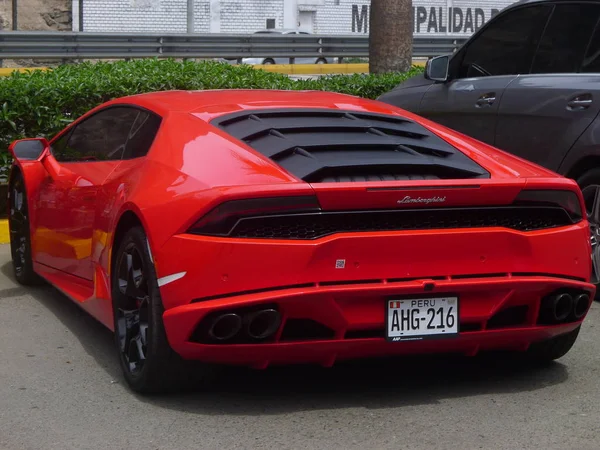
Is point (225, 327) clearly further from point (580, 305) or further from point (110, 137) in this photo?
point (110, 137)

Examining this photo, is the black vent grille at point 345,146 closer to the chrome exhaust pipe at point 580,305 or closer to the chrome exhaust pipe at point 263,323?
the chrome exhaust pipe at point 263,323

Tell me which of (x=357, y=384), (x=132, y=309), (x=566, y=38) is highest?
(x=566, y=38)

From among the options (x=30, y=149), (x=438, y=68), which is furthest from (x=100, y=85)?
(x=30, y=149)

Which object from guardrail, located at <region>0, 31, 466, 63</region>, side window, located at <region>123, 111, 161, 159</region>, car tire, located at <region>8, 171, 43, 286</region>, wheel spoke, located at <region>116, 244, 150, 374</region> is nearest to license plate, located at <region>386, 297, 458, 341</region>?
wheel spoke, located at <region>116, 244, 150, 374</region>

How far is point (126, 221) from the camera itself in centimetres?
518

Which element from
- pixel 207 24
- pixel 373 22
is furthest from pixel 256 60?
pixel 373 22

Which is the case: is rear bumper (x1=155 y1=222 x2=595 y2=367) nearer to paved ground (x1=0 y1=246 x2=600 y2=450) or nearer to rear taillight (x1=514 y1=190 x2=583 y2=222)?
rear taillight (x1=514 y1=190 x2=583 y2=222)

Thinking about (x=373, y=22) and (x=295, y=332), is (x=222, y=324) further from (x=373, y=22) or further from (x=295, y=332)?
(x=373, y=22)

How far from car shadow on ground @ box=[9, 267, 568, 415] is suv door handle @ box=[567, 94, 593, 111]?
2.01 metres

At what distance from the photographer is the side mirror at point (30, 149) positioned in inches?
269

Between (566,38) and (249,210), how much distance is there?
146 inches

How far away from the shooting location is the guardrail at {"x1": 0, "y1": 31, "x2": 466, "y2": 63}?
22.7m

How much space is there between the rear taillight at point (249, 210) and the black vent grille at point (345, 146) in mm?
165

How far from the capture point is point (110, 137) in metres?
6.13
